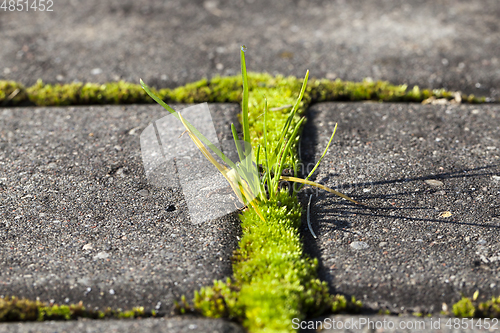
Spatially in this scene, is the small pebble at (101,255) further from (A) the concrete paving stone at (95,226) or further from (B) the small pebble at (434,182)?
(B) the small pebble at (434,182)

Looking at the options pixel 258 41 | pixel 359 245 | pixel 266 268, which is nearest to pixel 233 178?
pixel 266 268

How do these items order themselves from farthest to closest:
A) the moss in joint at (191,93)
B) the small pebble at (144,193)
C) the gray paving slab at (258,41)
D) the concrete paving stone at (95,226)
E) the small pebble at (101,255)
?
the gray paving slab at (258,41) → the moss in joint at (191,93) → the small pebble at (144,193) → the small pebble at (101,255) → the concrete paving stone at (95,226)

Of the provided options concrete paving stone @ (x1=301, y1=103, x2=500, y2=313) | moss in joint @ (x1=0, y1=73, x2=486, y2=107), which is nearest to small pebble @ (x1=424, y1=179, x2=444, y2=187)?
concrete paving stone @ (x1=301, y1=103, x2=500, y2=313)

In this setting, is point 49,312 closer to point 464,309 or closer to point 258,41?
point 464,309

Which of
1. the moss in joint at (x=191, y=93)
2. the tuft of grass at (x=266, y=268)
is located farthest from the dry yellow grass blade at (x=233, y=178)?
the moss in joint at (x=191, y=93)

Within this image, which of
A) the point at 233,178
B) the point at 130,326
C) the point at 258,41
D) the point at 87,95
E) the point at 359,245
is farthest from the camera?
the point at 258,41

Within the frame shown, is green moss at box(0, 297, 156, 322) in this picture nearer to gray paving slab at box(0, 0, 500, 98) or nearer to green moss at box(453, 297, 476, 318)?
green moss at box(453, 297, 476, 318)

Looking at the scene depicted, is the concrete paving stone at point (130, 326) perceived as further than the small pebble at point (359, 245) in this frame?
No
